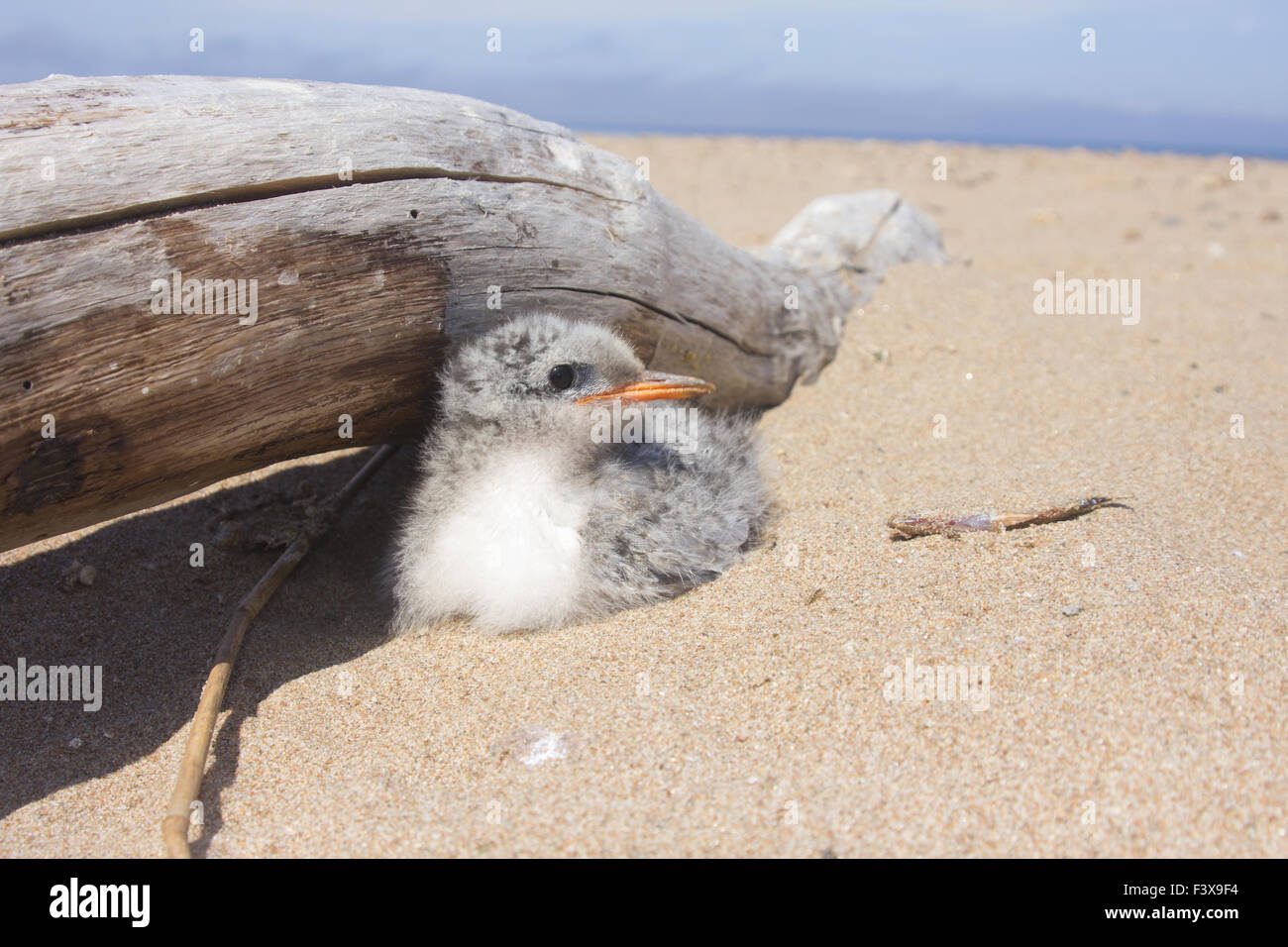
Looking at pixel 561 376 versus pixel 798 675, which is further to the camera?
pixel 561 376

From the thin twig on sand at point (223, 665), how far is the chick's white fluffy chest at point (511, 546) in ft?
2.12

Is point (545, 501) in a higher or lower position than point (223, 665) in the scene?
higher

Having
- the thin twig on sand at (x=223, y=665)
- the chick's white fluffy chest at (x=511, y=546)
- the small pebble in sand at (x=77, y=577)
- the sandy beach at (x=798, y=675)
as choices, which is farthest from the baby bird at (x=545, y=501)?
the small pebble in sand at (x=77, y=577)

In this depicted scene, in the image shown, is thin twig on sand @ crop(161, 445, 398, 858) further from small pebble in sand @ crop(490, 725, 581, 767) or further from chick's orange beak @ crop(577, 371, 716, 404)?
chick's orange beak @ crop(577, 371, 716, 404)

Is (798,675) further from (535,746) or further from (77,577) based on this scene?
(77,577)

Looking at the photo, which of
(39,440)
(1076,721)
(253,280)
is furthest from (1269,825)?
(39,440)

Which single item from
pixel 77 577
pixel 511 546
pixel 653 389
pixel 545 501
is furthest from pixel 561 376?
pixel 77 577

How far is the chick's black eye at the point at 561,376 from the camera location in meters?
3.41

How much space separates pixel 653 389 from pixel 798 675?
1.29 meters

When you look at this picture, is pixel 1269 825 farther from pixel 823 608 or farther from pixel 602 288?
pixel 602 288

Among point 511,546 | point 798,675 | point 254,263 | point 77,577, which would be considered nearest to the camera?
point 798,675

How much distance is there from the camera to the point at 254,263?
2.90 meters

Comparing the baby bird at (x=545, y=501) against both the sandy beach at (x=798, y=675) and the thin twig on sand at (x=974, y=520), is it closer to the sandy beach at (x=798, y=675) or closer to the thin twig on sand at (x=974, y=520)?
the sandy beach at (x=798, y=675)

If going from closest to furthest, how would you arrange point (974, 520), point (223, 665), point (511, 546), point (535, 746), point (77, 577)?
point (535, 746) < point (223, 665) < point (511, 546) < point (974, 520) < point (77, 577)
